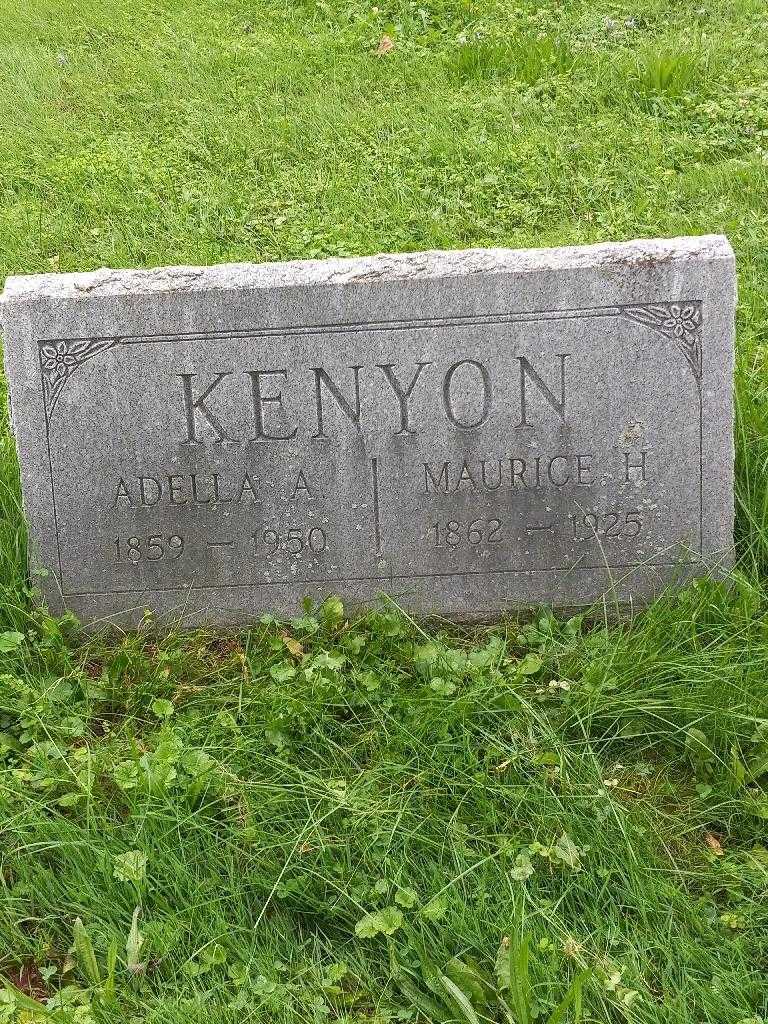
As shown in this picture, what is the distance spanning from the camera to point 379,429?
3.31 m

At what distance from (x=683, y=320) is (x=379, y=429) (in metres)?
0.97

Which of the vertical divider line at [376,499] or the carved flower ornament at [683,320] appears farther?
the vertical divider line at [376,499]

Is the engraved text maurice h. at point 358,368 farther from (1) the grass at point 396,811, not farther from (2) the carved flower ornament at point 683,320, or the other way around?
(1) the grass at point 396,811

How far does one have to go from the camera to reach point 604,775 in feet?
8.99

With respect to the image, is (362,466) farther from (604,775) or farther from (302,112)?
(302,112)

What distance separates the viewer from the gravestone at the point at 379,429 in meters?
3.22

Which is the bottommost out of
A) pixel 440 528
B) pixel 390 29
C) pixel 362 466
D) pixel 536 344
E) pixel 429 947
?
pixel 429 947

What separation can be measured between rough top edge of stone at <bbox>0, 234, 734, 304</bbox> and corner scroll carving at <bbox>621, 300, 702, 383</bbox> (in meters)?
0.13

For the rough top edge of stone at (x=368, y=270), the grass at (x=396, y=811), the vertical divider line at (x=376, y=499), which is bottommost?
the grass at (x=396, y=811)

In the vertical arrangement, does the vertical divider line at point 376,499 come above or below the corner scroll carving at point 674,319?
below

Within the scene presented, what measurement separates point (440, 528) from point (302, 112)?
396 cm

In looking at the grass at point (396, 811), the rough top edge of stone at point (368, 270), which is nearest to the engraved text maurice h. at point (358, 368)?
the rough top edge of stone at point (368, 270)

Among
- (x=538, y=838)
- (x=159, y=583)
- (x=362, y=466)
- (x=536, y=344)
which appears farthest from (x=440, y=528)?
(x=538, y=838)

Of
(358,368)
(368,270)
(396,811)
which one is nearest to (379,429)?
(358,368)
